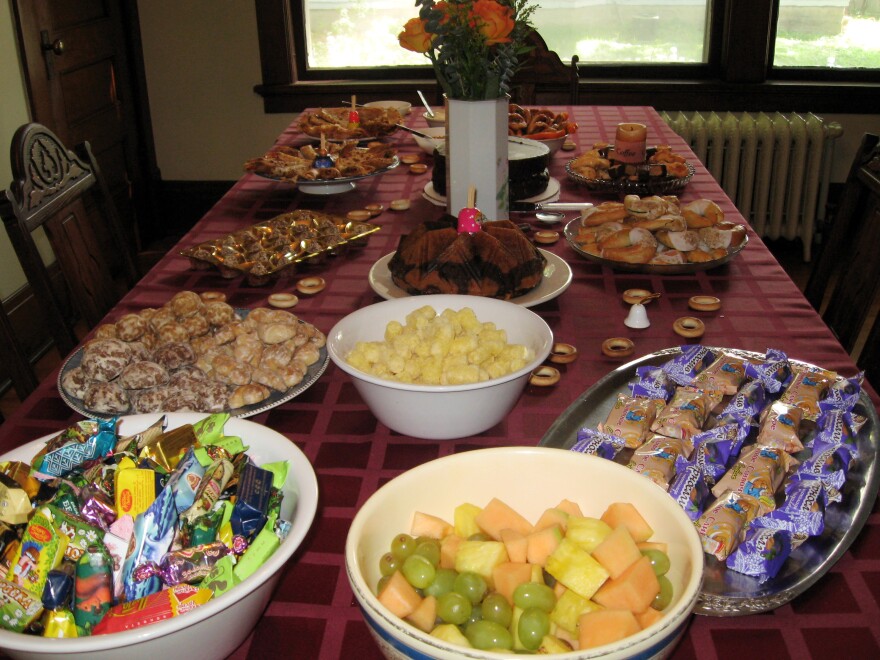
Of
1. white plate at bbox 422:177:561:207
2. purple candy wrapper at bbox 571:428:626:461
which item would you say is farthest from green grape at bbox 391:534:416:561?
white plate at bbox 422:177:561:207

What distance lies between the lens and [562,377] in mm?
1189

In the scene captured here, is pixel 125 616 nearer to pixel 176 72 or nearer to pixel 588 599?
pixel 588 599

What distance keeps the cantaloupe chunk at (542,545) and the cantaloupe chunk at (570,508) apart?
2.5 inches

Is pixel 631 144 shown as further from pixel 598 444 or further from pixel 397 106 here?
pixel 598 444

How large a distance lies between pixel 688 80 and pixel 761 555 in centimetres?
339

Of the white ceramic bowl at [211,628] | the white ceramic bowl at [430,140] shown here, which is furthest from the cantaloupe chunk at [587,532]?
the white ceramic bowl at [430,140]

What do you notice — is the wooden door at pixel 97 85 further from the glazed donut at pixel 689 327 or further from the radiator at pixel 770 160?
the glazed donut at pixel 689 327

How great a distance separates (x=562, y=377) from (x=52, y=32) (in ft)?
9.22

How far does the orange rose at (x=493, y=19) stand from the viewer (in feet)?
4.54

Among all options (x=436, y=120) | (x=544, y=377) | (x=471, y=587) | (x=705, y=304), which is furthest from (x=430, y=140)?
(x=471, y=587)

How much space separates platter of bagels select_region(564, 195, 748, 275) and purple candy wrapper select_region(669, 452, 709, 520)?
706mm

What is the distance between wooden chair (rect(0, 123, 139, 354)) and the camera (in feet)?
5.08

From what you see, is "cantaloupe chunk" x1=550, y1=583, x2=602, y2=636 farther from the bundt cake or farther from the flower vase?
the flower vase

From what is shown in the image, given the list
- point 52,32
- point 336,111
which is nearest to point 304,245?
point 336,111
